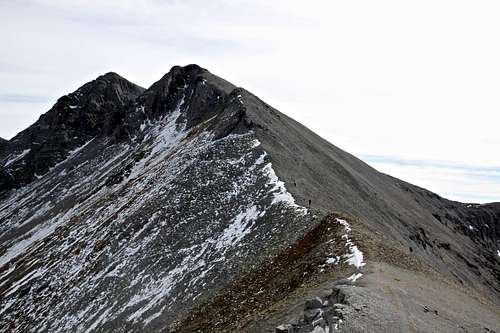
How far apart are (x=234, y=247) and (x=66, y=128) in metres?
125

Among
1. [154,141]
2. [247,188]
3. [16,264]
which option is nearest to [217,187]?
[247,188]

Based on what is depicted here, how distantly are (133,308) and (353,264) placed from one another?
20.7 meters

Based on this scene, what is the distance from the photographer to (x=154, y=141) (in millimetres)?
88875

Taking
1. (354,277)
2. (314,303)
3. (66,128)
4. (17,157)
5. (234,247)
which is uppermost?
(66,128)

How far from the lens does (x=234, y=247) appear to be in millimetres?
34688

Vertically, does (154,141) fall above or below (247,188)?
above

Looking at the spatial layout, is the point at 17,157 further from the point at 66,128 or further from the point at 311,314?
the point at 311,314

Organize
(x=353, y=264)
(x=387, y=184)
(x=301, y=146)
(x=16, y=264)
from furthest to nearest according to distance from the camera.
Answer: (x=387, y=184) < (x=16, y=264) < (x=301, y=146) < (x=353, y=264)

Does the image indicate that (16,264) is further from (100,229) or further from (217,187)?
(217,187)

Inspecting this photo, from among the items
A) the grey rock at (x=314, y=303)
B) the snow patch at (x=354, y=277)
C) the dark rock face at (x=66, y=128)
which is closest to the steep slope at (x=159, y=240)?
the snow patch at (x=354, y=277)

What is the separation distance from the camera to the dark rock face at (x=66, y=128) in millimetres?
132875

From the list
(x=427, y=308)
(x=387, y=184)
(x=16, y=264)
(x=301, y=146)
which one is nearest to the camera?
(x=427, y=308)

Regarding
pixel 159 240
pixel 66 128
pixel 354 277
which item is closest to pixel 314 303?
pixel 354 277

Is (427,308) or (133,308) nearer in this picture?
(427,308)
